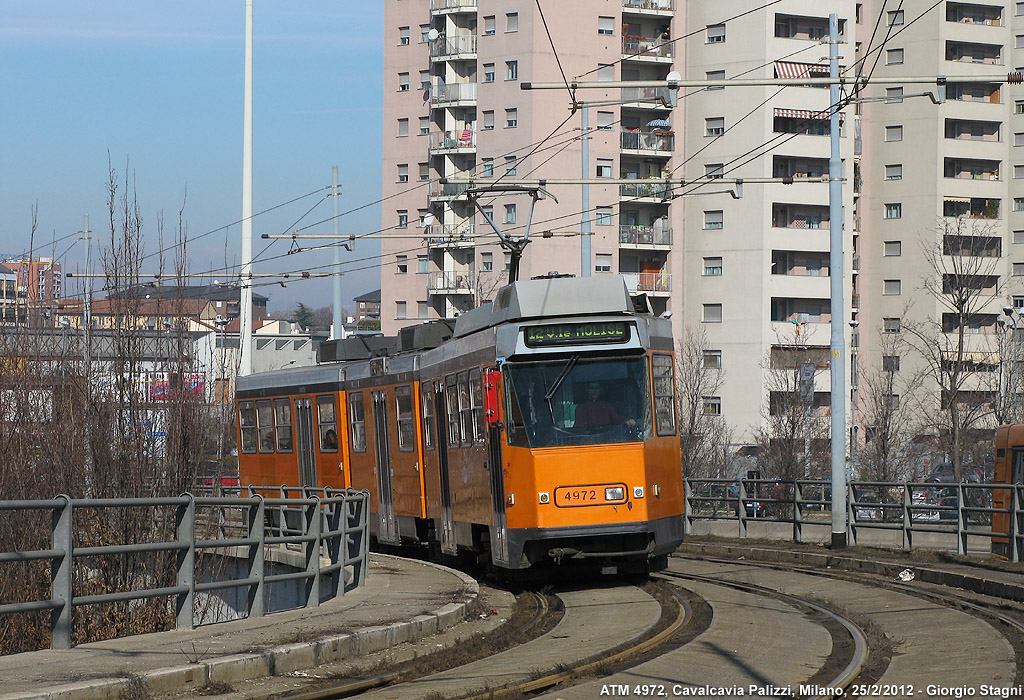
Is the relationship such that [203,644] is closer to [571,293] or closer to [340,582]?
[340,582]

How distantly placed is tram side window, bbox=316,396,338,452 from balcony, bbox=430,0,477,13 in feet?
167

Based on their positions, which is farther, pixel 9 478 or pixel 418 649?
pixel 9 478

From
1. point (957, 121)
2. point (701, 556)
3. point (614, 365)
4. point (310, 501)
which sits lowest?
point (701, 556)

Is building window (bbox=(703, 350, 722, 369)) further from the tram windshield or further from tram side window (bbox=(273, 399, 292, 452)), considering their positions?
the tram windshield

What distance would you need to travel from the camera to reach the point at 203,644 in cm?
973

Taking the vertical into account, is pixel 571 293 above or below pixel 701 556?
above

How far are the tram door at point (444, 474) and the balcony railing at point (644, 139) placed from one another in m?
53.6

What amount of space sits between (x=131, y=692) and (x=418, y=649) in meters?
3.32

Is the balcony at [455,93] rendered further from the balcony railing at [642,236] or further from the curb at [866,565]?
the curb at [866,565]

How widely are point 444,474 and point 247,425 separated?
34.1 feet

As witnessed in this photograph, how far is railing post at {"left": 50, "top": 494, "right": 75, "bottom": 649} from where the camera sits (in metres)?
9.31

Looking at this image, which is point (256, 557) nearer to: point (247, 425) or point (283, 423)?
point (283, 423)

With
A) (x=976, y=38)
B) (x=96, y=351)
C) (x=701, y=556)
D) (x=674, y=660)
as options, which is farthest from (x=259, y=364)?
(x=674, y=660)

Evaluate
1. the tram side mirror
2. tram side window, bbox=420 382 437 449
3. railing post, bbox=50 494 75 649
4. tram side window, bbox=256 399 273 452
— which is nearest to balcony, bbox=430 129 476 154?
tram side window, bbox=256 399 273 452
